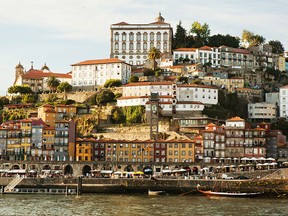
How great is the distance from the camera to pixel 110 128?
9369 cm

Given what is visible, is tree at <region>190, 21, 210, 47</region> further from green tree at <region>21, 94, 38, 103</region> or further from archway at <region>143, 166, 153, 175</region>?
archway at <region>143, 166, 153, 175</region>

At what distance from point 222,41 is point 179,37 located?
28.7 ft

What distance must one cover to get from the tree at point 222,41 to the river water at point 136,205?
216 ft

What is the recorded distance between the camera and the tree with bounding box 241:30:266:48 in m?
136

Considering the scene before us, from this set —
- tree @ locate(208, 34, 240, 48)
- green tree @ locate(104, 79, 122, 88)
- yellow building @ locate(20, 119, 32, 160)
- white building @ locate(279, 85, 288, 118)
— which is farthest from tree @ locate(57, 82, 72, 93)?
white building @ locate(279, 85, 288, 118)

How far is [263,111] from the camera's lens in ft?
338

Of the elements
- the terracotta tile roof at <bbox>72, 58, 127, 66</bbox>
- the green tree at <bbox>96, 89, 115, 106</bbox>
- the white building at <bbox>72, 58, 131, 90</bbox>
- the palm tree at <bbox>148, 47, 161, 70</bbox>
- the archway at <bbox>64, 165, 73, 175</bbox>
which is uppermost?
the palm tree at <bbox>148, 47, 161, 70</bbox>

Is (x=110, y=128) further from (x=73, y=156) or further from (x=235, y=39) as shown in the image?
(x=235, y=39)

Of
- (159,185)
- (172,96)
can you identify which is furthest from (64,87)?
(159,185)

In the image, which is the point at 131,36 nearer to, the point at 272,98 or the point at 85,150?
the point at 272,98

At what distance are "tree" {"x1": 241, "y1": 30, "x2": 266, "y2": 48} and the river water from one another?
249 feet

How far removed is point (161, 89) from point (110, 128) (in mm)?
11912

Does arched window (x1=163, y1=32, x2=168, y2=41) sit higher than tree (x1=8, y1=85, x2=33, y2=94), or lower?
higher

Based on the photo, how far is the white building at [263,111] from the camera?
338 feet
